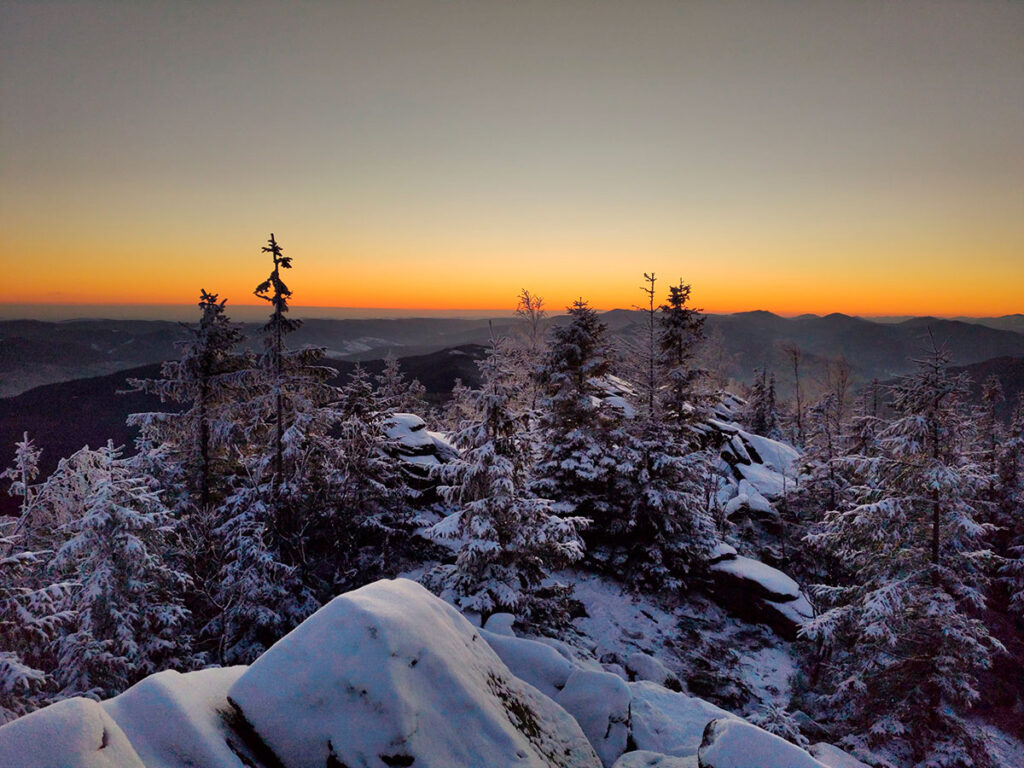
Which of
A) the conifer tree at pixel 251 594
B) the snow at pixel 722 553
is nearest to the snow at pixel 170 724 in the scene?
the conifer tree at pixel 251 594

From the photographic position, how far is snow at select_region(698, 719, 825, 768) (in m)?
5.21

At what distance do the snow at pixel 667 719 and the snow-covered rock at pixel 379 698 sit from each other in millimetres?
2650

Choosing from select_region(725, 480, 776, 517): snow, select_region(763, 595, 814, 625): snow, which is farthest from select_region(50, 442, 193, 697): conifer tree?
select_region(725, 480, 776, 517): snow

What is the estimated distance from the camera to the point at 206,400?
15.2 meters

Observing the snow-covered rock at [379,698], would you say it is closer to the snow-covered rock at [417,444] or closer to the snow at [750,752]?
the snow at [750,752]

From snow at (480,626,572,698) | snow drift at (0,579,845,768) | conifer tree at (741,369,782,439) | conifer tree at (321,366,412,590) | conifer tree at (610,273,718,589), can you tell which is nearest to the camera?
snow drift at (0,579,845,768)

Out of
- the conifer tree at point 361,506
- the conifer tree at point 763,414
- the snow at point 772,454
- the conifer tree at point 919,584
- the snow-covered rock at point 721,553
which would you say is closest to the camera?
the conifer tree at point 919,584

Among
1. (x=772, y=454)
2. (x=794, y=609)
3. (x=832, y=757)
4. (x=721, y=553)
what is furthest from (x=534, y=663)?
(x=772, y=454)

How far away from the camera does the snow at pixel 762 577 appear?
1825cm

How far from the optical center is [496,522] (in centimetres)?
1308

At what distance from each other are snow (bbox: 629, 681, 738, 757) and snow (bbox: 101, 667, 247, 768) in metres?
6.24

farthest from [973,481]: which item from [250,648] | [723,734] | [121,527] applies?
[121,527]

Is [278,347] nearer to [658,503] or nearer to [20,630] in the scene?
[20,630]

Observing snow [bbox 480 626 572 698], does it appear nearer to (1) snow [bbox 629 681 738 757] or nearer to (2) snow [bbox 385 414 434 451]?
(1) snow [bbox 629 681 738 757]
